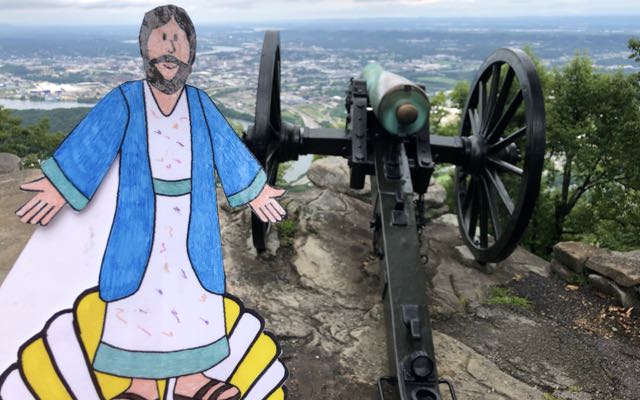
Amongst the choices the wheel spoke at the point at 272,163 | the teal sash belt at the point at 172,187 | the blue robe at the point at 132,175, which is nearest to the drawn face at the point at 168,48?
the blue robe at the point at 132,175

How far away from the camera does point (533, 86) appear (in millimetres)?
3975

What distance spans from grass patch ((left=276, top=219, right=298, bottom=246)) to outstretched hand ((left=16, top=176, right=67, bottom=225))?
313cm

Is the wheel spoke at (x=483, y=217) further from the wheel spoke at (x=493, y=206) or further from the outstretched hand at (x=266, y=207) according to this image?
the outstretched hand at (x=266, y=207)

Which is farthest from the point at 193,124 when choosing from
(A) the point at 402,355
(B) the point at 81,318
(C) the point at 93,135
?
(A) the point at 402,355

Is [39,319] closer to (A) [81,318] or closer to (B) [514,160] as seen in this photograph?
(A) [81,318]

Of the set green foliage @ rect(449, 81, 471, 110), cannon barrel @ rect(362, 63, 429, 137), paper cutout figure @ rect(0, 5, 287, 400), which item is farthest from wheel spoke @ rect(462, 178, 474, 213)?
green foliage @ rect(449, 81, 471, 110)

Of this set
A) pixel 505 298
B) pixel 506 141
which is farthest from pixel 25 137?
pixel 505 298

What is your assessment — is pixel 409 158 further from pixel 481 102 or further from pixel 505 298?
pixel 505 298

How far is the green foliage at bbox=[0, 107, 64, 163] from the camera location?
578 inches

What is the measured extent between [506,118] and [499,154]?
0.38 meters

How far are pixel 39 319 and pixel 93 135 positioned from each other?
802mm

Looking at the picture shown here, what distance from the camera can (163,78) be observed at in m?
2.35

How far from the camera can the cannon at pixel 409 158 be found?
3.33m

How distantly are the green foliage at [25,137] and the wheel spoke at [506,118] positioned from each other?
502 inches
